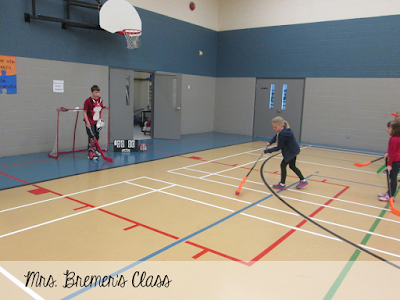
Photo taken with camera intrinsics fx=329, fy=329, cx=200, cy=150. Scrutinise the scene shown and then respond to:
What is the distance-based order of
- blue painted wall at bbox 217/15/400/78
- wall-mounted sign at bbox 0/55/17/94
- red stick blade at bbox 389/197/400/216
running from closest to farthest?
red stick blade at bbox 389/197/400/216
wall-mounted sign at bbox 0/55/17/94
blue painted wall at bbox 217/15/400/78

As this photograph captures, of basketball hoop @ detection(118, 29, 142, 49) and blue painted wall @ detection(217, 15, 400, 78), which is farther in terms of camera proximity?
blue painted wall @ detection(217, 15, 400, 78)

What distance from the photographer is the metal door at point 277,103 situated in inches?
468

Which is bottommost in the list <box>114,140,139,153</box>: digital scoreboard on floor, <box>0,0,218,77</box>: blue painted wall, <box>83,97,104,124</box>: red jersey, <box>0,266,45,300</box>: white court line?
<box>0,266,45,300</box>: white court line

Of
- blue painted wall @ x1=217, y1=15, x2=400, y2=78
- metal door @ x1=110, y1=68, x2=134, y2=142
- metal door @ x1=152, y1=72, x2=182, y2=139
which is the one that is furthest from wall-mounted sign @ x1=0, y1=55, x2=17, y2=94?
blue painted wall @ x1=217, y1=15, x2=400, y2=78

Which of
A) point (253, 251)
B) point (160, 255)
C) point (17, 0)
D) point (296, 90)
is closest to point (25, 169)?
point (17, 0)

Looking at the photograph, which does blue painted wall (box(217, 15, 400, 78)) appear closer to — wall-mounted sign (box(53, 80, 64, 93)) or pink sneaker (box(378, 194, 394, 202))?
pink sneaker (box(378, 194, 394, 202))

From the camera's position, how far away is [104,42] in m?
9.36

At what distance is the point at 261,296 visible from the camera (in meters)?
2.64

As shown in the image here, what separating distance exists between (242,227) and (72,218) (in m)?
2.11

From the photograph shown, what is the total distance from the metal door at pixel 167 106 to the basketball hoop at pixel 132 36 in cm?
141

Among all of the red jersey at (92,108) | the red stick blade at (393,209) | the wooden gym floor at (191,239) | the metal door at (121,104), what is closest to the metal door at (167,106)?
the metal door at (121,104)

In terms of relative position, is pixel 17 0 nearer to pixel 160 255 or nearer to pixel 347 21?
pixel 160 255

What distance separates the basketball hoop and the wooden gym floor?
465 cm

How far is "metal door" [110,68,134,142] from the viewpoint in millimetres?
9828
